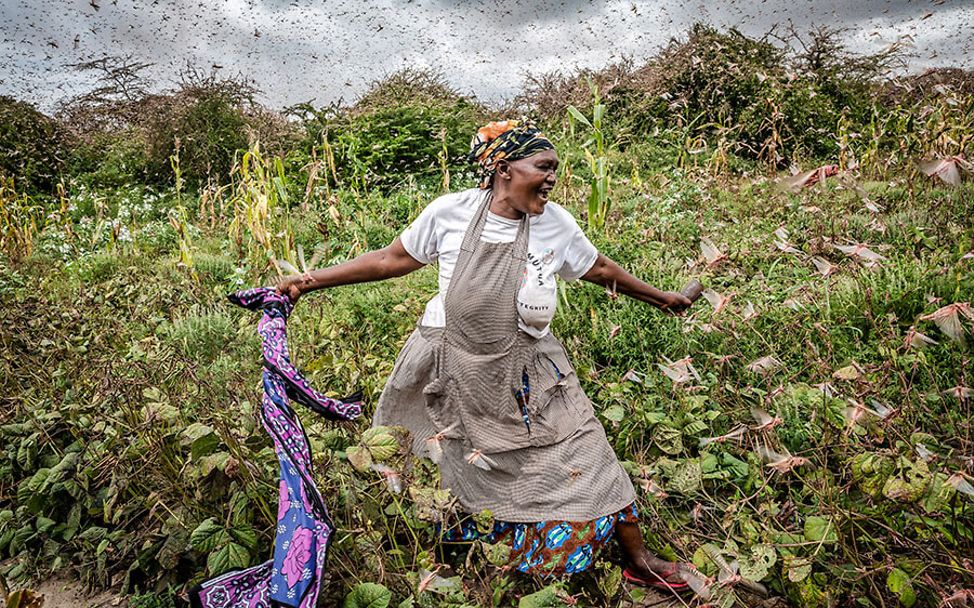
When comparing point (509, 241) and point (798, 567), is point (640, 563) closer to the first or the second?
point (798, 567)

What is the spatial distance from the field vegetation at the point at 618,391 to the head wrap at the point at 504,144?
675 mm

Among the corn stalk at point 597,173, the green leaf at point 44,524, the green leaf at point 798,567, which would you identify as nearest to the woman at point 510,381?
the green leaf at point 798,567

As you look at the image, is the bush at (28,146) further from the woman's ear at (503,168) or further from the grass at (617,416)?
the woman's ear at (503,168)

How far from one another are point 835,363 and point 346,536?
6.94 feet

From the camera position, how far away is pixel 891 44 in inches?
141

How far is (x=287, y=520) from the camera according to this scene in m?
1.65

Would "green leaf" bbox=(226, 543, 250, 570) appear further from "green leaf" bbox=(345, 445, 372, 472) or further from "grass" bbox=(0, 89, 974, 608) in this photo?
"green leaf" bbox=(345, 445, 372, 472)

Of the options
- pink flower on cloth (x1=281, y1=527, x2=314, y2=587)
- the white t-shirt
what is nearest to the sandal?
the white t-shirt

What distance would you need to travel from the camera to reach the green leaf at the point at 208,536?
6.11 feet

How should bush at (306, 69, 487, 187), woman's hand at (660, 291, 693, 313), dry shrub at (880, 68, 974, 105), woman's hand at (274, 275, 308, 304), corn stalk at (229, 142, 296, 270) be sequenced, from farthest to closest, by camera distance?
1. bush at (306, 69, 487, 187)
2. dry shrub at (880, 68, 974, 105)
3. corn stalk at (229, 142, 296, 270)
4. woman's hand at (660, 291, 693, 313)
5. woman's hand at (274, 275, 308, 304)

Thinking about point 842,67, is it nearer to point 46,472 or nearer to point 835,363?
point 835,363

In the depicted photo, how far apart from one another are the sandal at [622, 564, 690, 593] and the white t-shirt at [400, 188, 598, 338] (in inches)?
34.7

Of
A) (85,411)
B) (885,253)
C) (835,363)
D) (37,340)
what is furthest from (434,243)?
(885,253)

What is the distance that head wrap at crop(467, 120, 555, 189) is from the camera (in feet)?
6.75
